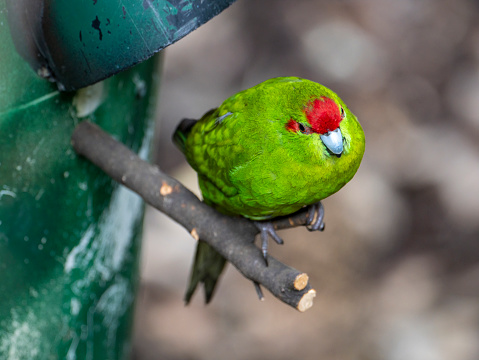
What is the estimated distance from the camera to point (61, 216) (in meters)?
1.50

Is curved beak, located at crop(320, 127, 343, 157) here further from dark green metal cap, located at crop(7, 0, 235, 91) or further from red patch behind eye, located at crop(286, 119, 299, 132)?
dark green metal cap, located at crop(7, 0, 235, 91)

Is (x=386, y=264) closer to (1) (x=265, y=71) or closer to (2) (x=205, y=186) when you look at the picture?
(1) (x=265, y=71)

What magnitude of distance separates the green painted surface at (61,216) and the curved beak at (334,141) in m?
0.61

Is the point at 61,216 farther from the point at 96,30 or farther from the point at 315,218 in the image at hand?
the point at 315,218

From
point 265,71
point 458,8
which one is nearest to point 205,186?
point 265,71

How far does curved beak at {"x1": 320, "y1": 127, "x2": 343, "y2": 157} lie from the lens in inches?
49.9

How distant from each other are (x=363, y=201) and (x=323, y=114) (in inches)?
73.7

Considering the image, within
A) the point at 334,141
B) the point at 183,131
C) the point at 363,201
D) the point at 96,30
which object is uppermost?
the point at 96,30

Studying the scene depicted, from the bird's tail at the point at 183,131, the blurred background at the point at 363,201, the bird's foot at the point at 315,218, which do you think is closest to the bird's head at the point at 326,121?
the bird's foot at the point at 315,218

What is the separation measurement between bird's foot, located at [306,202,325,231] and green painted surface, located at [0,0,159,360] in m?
0.57

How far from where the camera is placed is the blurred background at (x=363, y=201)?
2.90 metres

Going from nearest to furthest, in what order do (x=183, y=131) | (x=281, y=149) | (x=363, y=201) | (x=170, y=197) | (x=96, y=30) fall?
(x=96, y=30), (x=281, y=149), (x=170, y=197), (x=183, y=131), (x=363, y=201)

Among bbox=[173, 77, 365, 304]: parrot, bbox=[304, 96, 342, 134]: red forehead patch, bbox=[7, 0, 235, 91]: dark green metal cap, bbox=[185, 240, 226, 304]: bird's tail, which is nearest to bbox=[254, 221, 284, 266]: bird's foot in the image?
bbox=[173, 77, 365, 304]: parrot

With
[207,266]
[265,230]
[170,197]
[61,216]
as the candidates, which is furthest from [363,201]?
[61,216]
